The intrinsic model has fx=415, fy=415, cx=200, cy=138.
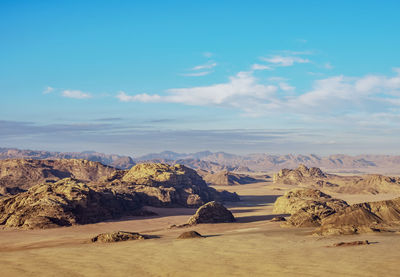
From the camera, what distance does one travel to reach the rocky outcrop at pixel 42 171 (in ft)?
240

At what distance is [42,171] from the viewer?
77.4 metres

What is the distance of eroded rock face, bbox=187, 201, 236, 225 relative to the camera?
31.7 m

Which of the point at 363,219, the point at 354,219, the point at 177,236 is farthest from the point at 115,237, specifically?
the point at 363,219

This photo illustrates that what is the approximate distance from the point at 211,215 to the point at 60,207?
39.3ft

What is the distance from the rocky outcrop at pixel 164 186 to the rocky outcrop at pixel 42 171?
1749 cm

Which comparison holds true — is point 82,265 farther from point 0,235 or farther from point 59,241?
point 0,235

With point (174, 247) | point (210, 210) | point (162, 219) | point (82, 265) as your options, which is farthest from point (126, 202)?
point (82, 265)

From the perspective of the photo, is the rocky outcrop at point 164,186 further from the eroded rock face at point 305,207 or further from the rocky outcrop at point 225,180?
the rocky outcrop at point 225,180

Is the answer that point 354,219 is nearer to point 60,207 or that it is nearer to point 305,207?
point 305,207

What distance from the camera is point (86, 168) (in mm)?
85562

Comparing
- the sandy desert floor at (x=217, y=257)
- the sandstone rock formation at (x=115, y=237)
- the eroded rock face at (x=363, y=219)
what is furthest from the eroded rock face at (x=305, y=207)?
the sandstone rock formation at (x=115, y=237)

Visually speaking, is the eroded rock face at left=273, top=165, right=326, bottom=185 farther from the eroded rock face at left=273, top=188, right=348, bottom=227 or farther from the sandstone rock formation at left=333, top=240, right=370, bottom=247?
the sandstone rock formation at left=333, top=240, right=370, bottom=247

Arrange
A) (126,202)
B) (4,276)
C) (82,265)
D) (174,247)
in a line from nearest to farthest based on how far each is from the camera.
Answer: (4,276), (82,265), (174,247), (126,202)

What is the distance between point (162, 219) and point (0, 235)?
13827 mm
